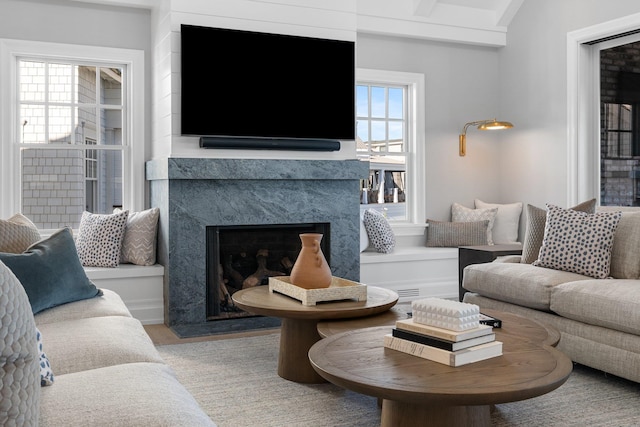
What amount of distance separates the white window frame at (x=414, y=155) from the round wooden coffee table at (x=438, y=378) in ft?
11.9

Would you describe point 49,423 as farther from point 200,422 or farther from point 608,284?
point 608,284

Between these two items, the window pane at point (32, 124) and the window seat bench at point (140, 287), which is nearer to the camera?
the window seat bench at point (140, 287)

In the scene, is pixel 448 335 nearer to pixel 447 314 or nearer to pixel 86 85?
pixel 447 314

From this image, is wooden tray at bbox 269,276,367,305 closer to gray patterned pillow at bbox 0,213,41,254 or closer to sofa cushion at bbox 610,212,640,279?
gray patterned pillow at bbox 0,213,41,254

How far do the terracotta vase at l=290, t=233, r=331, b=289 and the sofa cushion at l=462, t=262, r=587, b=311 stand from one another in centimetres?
120

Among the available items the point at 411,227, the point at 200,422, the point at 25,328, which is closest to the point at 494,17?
the point at 411,227

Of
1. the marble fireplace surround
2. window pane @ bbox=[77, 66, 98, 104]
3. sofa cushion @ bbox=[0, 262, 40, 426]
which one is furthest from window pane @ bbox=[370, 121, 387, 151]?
sofa cushion @ bbox=[0, 262, 40, 426]

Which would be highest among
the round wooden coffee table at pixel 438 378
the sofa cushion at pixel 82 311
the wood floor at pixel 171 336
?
the sofa cushion at pixel 82 311

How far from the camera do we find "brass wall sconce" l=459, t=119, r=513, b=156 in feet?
19.0

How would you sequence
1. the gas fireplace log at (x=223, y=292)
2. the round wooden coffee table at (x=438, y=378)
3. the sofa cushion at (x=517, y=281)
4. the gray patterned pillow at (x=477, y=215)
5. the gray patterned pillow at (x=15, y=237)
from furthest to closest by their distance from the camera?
the gray patterned pillow at (x=477, y=215) → the gas fireplace log at (x=223, y=292) → the sofa cushion at (x=517, y=281) → the gray patterned pillow at (x=15, y=237) → the round wooden coffee table at (x=438, y=378)

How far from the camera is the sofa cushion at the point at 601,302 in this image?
10.0 feet

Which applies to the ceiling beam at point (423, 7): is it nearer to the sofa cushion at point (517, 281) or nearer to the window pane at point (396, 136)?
the window pane at point (396, 136)

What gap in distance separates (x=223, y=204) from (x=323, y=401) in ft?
6.60

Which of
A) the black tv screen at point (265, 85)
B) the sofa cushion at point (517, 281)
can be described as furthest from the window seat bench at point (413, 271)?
the sofa cushion at point (517, 281)
